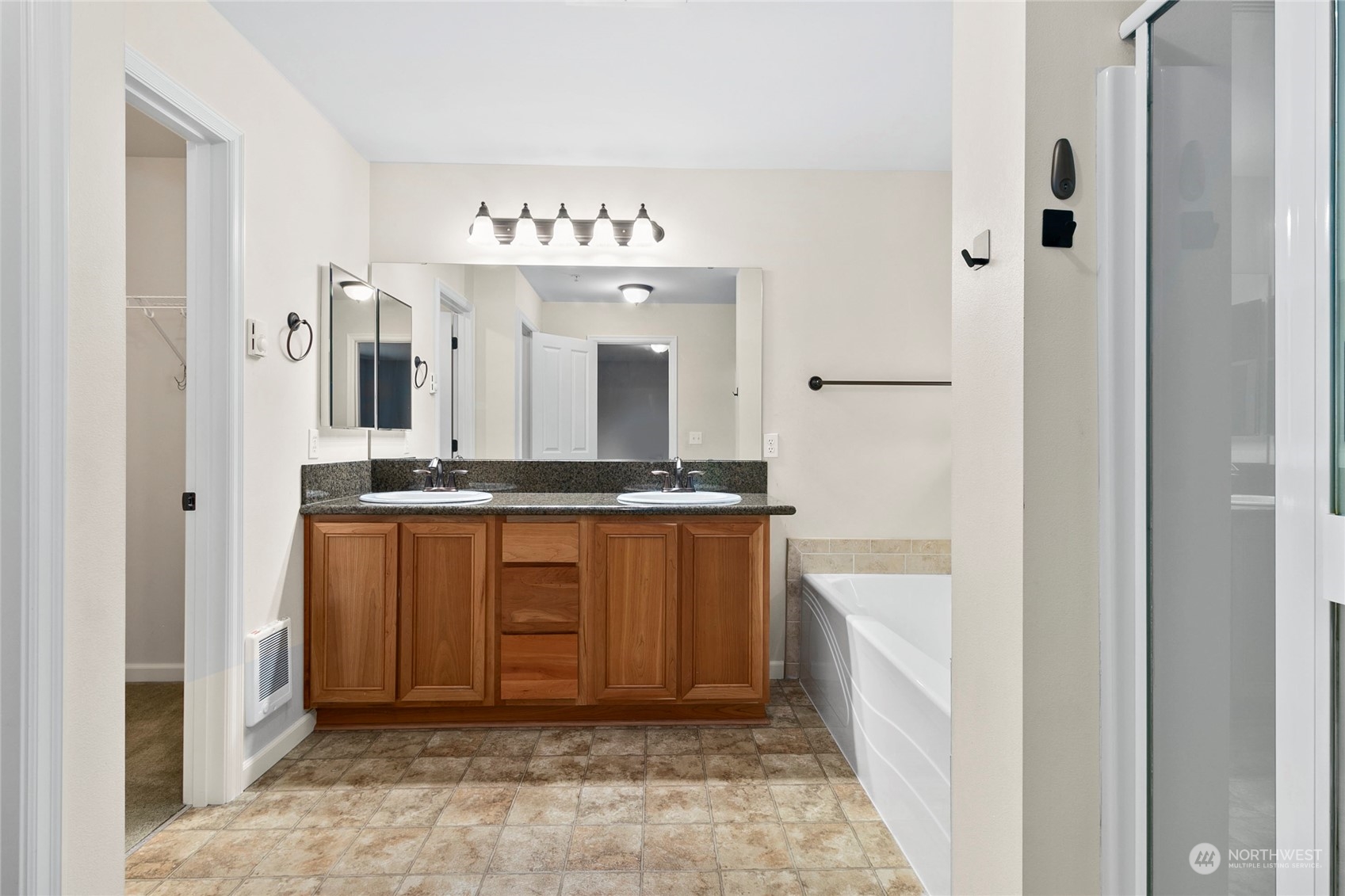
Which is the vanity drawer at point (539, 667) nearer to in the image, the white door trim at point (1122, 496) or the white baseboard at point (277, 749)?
the white baseboard at point (277, 749)

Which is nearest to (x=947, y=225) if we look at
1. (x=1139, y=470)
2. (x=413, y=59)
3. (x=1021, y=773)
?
(x=413, y=59)

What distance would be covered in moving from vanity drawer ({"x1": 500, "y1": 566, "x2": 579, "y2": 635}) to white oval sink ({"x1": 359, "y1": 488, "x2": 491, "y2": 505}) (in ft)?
1.11

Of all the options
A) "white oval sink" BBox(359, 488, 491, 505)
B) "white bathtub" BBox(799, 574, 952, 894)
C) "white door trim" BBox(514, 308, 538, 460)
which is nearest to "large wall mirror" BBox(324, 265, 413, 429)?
"white oval sink" BBox(359, 488, 491, 505)

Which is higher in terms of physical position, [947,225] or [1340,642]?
[947,225]

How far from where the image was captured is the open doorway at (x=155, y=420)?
3.14 metres

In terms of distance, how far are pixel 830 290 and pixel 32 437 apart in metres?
2.86

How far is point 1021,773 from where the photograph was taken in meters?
0.88

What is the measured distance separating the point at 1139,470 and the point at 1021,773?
419mm

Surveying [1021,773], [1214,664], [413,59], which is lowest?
[1021,773]

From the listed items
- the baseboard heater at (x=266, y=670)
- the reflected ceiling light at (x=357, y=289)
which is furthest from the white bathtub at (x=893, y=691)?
the reflected ceiling light at (x=357, y=289)

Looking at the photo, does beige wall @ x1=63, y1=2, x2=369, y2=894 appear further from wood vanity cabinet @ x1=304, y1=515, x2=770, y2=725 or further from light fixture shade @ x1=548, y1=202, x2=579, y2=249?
light fixture shade @ x1=548, y1=202, x2=579, y2=249

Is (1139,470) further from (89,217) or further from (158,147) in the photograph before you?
(158,147)

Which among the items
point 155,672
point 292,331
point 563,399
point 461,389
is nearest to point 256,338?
point 292,331

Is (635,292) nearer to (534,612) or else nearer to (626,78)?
(626,78)
